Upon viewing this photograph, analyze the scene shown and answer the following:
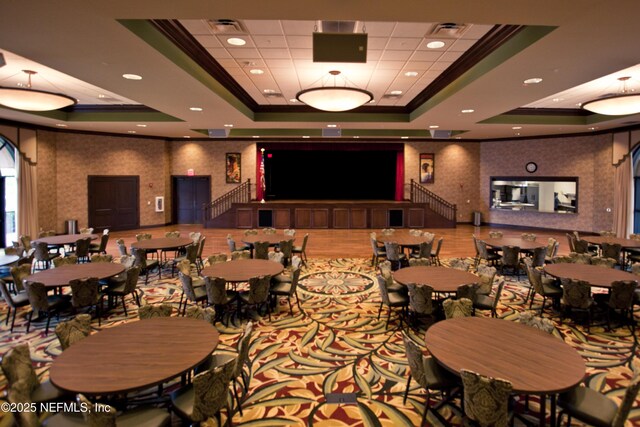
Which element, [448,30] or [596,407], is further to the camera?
[448,30]

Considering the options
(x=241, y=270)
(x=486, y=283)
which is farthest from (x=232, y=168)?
(x=486, y=283)

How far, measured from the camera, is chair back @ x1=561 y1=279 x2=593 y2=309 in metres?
5.09

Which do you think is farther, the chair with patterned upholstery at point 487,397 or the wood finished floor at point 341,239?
the wood finished floor at point 341,239

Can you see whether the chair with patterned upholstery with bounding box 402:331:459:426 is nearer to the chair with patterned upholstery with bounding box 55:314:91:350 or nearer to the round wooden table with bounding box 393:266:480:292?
the round wooden table with bounding box 393:266:480:292

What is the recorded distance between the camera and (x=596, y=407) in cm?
282

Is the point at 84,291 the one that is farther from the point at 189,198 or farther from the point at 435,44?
the point at 189,198

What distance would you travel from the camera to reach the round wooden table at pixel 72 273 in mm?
5148

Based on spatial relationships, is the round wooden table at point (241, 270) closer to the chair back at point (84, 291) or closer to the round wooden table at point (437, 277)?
the chair back at point (84, 291)

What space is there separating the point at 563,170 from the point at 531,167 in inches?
46.8

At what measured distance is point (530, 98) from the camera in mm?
7961

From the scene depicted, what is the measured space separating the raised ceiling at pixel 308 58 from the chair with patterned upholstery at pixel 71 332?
10.2ft

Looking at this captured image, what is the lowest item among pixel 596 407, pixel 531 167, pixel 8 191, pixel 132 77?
pixel 596 407

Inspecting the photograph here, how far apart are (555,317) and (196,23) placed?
23.5 feet

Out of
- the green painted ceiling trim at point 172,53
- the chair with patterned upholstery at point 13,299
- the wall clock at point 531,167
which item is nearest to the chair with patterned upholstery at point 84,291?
the chair with patterned upholstery at point 13,299
